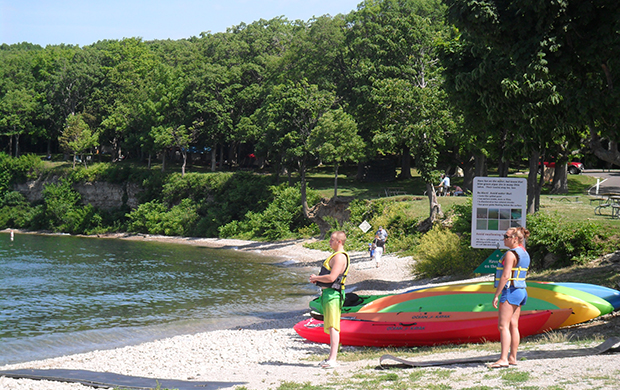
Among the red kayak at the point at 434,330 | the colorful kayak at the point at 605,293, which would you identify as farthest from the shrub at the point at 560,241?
the red kayak at the point at 434,330

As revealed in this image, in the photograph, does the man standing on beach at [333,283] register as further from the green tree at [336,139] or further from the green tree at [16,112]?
the green tree at [16,112]

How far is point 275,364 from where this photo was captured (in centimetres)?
1034

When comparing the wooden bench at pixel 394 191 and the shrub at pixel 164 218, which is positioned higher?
the wooden bench at pixel 394 191

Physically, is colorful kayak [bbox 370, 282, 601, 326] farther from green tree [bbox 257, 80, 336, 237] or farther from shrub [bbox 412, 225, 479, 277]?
green tree [bbox 257, 80, 336, 237]

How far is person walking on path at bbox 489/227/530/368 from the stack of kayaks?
3.10m

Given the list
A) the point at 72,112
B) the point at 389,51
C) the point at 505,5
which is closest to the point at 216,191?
the point at 389,51

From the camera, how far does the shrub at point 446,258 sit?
65.6 ft

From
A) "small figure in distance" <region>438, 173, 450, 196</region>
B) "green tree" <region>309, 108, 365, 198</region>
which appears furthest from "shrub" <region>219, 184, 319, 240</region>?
"small figure in distance" <region>438, 173, 450, 196</region>

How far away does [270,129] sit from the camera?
44781mm

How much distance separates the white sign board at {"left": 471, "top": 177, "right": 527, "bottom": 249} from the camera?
519 inches

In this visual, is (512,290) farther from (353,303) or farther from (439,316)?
(353,303)

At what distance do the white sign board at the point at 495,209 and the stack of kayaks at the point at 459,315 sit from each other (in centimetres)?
135

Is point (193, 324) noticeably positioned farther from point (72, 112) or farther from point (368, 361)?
point (72, 112)

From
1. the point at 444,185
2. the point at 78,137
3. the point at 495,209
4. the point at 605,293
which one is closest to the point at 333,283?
the point at 605,293
